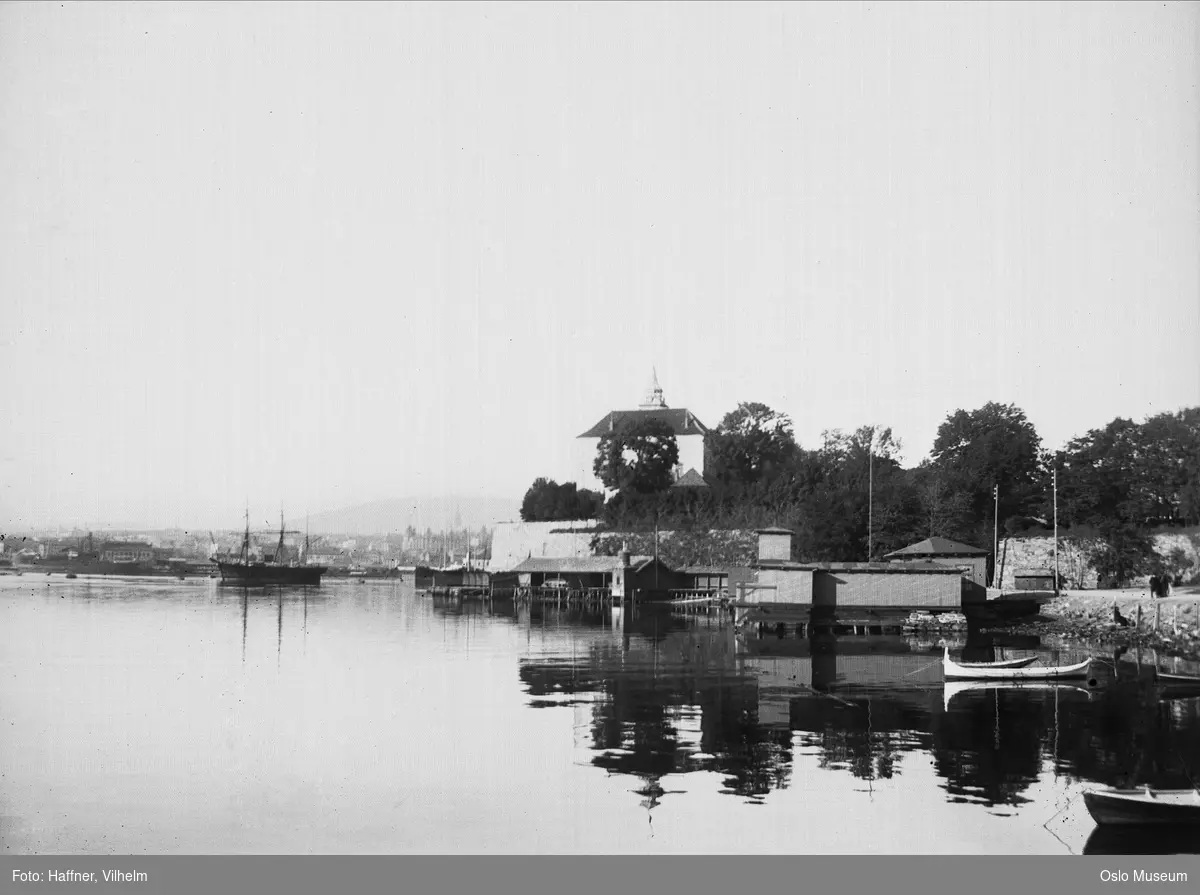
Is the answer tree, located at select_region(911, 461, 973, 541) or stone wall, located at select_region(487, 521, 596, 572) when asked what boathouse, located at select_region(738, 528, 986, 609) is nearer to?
tree, located at select_region(911, 461, 973, 541)

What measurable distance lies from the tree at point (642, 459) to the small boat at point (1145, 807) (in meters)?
87.2

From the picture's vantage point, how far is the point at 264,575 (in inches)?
4961

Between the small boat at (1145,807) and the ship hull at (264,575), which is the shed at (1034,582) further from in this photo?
the ship hull at (264,575)

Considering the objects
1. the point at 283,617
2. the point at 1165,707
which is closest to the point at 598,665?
the point at 1165,707

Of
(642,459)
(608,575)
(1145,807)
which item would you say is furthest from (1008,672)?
(642,459)

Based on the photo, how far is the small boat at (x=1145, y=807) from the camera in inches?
688

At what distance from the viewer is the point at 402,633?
57.1 m

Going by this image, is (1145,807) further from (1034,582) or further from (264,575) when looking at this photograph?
(264,575)

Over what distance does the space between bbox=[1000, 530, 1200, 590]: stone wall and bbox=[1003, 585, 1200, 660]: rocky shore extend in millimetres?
6576

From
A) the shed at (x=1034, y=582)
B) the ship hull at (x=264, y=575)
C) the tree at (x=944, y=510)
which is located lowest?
the ship hull at (x=264, y=575)

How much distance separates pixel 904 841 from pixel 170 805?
40.9ft
